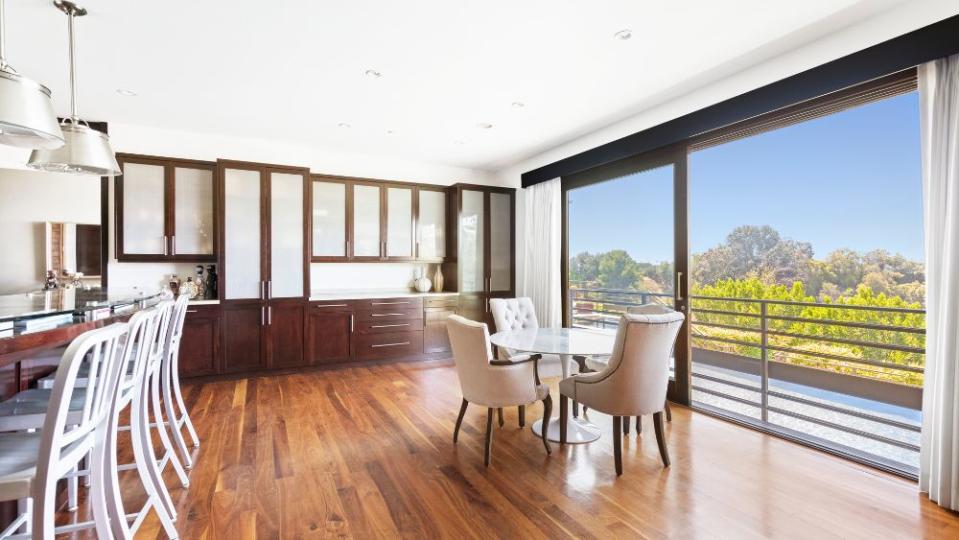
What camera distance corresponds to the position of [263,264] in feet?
15.1

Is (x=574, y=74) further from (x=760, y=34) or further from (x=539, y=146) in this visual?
(x=539, y=146)

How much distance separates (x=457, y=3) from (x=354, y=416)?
304cm

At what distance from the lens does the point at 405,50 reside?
2.82m

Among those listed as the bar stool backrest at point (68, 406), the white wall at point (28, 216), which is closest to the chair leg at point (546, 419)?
the bar stool backrest at point (68, 406)

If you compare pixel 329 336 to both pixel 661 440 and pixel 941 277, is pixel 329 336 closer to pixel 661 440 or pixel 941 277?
pixel 661 440

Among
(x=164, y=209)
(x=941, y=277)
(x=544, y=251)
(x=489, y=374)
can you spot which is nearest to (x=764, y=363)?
(x=941, y=277)

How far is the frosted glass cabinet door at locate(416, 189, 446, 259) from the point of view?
5.79m

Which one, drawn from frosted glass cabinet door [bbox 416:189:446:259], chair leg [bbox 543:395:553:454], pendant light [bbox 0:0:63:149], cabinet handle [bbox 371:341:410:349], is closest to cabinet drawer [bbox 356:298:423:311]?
cabinet handle [bbox 371:341:410:349]

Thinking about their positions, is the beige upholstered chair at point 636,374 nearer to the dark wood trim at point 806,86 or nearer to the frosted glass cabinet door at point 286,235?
the dark wood trim at point 806,86

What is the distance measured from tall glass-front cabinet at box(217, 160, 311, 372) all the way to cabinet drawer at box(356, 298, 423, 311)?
0.70 m

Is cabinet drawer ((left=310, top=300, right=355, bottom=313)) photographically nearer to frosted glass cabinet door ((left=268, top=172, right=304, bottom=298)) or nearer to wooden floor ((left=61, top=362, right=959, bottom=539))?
frosted glass cabinet door ((left=268, top=172, right=304, bottom=298))

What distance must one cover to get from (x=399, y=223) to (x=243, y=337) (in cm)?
232

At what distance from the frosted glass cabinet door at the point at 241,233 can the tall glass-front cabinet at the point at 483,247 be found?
8.10 ft

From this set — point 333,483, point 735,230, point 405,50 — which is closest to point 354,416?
point 333,483
